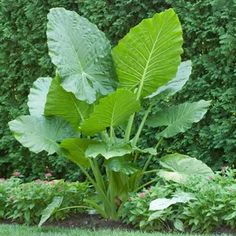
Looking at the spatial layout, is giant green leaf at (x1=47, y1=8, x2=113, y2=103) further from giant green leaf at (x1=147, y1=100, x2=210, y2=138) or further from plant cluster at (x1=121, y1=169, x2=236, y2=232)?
plant cluster at (x1=121, y1=169, x2=236, y2=232)

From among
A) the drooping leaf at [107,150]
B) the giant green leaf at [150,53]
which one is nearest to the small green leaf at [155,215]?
the drooping leaf at [107,150]

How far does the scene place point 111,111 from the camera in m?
5.06

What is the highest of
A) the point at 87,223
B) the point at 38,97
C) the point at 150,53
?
the point at 150,53

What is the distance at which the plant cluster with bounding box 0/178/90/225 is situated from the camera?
5.48 meters

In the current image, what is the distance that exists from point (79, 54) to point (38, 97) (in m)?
0.79

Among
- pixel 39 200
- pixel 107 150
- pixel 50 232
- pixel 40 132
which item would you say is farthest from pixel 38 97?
pixel 50 232

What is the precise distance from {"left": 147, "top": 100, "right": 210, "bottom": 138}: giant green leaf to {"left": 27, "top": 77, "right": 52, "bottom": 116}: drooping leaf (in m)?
1.13

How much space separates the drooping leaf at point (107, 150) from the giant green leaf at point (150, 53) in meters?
0.67

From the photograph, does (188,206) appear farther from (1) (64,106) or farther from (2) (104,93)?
(1) (64,106)

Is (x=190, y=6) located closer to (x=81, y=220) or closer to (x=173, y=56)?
(x=173, y=56)

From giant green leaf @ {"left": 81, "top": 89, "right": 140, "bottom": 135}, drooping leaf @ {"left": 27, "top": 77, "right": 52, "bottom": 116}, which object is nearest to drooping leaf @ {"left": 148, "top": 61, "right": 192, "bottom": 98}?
giant green leaf @ {"left": 81, "top": 89, "right": 140, "bottom": 135}

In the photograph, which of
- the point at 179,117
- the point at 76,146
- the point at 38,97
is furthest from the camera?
the point at 38,97

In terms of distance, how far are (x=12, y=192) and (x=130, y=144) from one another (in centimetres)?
138

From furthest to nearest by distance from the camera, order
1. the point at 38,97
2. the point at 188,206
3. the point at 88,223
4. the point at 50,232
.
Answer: the point at 38,97, the point at 88,223, the point at 50,232, the point at 188,206
